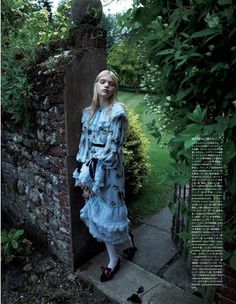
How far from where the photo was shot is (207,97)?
148 centimetres

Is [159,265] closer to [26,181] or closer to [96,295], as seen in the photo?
[96,295]

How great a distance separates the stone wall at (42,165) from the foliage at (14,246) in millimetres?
170

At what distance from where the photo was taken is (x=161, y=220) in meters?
4.32

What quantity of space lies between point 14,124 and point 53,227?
1.26 meters

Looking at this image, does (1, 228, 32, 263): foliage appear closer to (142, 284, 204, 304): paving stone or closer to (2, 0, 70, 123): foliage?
(2, 0, 70, 123): foliage

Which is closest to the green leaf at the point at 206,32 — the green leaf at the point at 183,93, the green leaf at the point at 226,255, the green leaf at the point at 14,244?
the green leaf at the point at 183,93

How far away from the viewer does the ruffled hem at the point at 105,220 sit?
312 centimetres

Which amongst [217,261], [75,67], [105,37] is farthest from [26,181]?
[217,261]

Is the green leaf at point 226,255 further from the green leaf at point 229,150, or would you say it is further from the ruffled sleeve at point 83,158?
the ruffled sleeve at point 83,158

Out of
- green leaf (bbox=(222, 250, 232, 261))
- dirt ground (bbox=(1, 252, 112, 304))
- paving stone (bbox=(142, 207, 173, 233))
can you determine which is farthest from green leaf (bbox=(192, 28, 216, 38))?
paving stone (bbox=(142, 207, 173, 233))

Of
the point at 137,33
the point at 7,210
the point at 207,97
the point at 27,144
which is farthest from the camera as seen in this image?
the point at 7,210

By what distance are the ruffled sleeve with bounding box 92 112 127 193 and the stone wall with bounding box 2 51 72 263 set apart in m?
0.40

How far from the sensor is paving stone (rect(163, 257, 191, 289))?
3092 mm

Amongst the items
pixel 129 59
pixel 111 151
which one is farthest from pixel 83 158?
pixel 129 59
